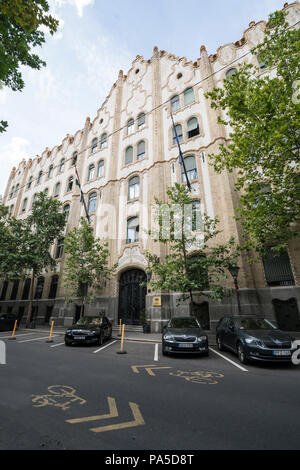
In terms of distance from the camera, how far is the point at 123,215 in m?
19.2

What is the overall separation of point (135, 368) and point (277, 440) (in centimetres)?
437

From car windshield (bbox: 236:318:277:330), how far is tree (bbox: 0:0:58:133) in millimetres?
10080

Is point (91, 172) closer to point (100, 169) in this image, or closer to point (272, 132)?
point (100, 169)

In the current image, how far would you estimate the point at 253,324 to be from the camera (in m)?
7.81

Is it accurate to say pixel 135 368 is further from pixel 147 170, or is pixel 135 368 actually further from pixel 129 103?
pixel 129 103

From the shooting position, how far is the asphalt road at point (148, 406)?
8.79 ft

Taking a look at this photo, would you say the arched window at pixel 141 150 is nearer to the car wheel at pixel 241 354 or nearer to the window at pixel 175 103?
the window at pixel 175 103

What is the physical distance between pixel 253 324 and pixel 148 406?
5.67 meters

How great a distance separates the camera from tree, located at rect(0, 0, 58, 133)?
508 cm

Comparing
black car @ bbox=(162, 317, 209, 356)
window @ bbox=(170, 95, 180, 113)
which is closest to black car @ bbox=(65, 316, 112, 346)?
black car @ bbox=(162, 317, 209, 356)

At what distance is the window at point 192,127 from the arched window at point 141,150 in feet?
15.1

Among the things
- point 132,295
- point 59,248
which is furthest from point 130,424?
point 59,248
